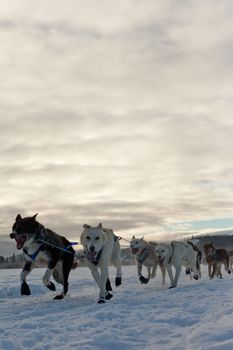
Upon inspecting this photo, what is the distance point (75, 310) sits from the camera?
23.8 ft

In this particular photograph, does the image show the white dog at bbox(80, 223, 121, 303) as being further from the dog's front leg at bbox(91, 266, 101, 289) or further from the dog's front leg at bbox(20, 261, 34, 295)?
the dog's front leg at bbox(20, 261, 34, 295)

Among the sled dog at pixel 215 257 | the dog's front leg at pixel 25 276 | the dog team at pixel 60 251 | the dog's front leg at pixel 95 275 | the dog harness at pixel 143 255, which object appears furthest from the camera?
the sled dog at pixel 215 257

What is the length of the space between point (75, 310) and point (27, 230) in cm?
229

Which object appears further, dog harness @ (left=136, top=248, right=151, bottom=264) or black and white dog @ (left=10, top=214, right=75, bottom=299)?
dog harness @ (left=136, top=248, right=151, bottom=264)

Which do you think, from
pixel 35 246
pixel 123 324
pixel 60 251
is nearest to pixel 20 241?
pixel 35 246

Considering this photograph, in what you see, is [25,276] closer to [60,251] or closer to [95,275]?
[60,251]

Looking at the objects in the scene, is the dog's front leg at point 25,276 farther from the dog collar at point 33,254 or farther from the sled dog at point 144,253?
the sled dog at point 144,253

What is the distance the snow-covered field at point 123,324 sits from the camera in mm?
4688

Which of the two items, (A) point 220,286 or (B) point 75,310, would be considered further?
(A) point 220,286

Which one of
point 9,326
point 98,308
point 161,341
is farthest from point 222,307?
point 9,326

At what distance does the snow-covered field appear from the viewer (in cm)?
469

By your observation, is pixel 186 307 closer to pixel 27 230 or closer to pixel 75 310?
pixel 75 310

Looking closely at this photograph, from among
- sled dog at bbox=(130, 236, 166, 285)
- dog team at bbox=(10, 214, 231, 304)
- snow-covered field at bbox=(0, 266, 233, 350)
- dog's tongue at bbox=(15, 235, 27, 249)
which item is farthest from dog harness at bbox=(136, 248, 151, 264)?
dog's tongue at bbox=(15, 235, 27, 249)

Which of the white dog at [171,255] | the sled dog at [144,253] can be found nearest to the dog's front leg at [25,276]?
the white dog at [171,255]
